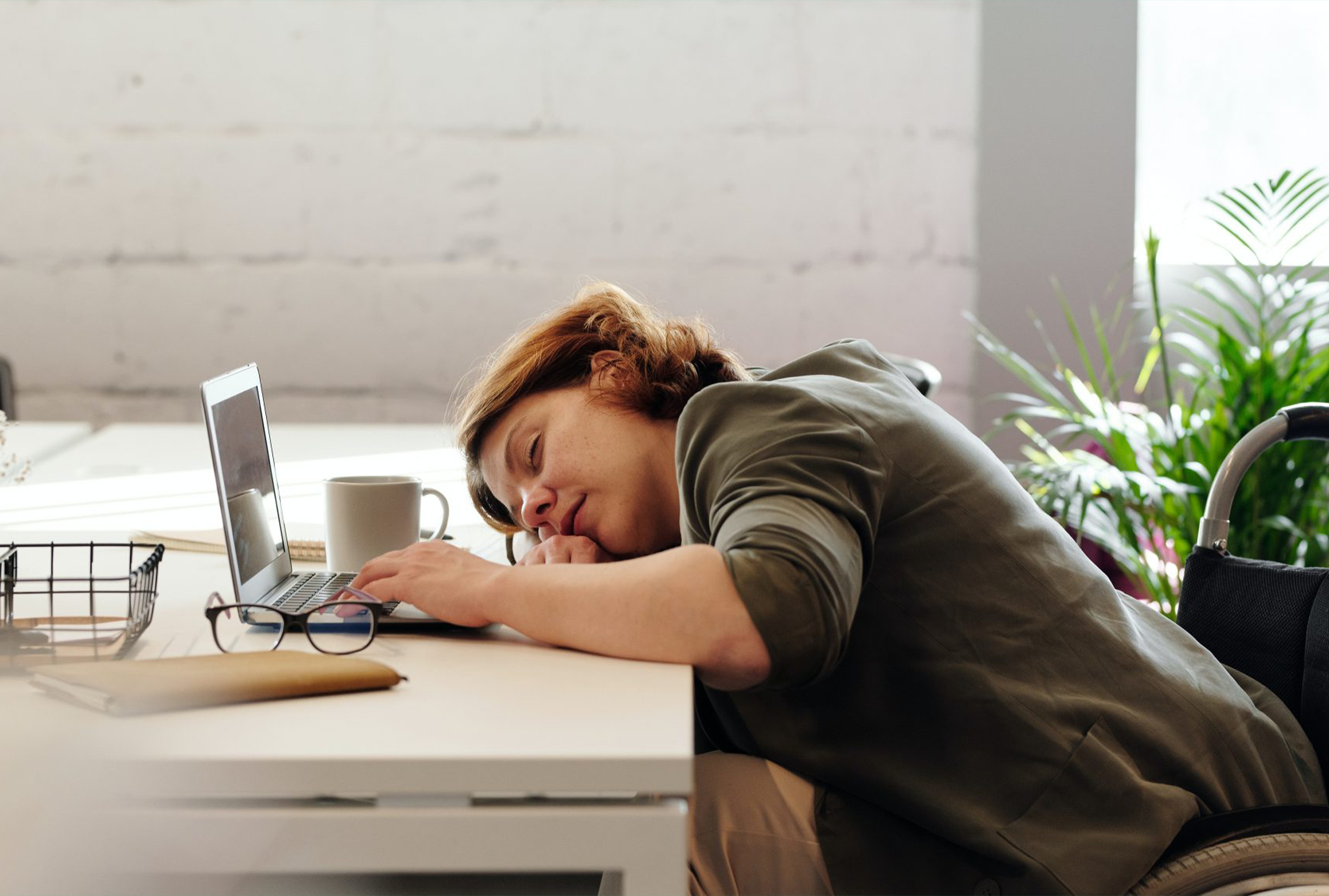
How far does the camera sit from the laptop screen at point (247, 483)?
3.56 feet

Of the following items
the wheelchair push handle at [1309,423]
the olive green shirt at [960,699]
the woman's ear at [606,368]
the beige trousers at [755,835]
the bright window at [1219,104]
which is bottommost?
Answer: the beige trousers at [755,835]

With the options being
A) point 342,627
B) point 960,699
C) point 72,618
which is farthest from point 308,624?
point 960,699

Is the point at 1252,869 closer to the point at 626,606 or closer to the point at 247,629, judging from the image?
the point at 626,606

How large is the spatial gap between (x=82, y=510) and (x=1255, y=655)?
147cm

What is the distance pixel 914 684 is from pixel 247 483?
2.15ft

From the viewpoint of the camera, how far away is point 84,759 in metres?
0.69

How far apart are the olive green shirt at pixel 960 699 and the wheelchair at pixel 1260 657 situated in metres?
0.03

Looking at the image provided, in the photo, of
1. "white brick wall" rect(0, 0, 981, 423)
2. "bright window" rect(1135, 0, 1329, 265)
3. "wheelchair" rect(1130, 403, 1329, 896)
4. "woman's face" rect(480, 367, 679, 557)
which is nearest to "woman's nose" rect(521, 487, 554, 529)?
"woman's face" rect(480, 367, 679, 557)

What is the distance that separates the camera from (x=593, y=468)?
1.20m

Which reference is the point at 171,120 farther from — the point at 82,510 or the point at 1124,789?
the point at 1124,789

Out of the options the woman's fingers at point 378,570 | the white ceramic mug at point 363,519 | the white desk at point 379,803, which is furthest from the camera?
the white ceramic mug at point 363,519

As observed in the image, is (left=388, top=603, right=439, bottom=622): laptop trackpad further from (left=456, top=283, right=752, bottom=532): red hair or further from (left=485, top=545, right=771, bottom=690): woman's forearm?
(left=456, top=283, right=752, bottom=532): red hair

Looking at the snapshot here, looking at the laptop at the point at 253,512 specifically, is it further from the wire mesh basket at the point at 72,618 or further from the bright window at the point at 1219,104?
the bright window at the point at 1219,104

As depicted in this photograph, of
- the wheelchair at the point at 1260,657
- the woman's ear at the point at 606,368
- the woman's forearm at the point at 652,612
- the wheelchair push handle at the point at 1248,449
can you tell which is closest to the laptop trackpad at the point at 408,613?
the woman's forearm at the point at 652,612
